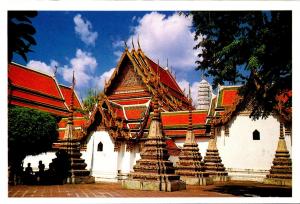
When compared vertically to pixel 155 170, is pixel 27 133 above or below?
above

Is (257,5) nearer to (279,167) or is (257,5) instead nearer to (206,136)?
(279,167)

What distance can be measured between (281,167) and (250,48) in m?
9.13

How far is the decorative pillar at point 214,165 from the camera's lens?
17.8 meters

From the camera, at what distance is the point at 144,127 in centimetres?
1927

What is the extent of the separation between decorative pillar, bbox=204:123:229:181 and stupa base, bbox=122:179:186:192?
18.3ft

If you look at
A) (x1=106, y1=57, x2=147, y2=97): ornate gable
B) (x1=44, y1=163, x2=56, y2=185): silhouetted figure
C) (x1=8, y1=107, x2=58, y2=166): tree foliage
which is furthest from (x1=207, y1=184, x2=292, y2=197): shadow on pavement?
(x1=106, y1=57, x2=147, y2=97): ornate gable

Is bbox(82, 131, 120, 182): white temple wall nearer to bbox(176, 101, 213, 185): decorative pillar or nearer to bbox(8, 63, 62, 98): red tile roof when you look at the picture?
bbox(176, 101, 213, 185): decorative pillar

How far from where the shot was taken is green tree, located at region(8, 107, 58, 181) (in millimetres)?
13445

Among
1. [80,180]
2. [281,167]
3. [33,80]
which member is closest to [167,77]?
[33,80]

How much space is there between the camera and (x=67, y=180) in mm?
14727

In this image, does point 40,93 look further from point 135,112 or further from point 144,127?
point 144,127

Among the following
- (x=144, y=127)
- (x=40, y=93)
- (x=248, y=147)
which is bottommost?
(x=248, y=147)

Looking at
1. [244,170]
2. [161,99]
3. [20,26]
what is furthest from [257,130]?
[20,26]
